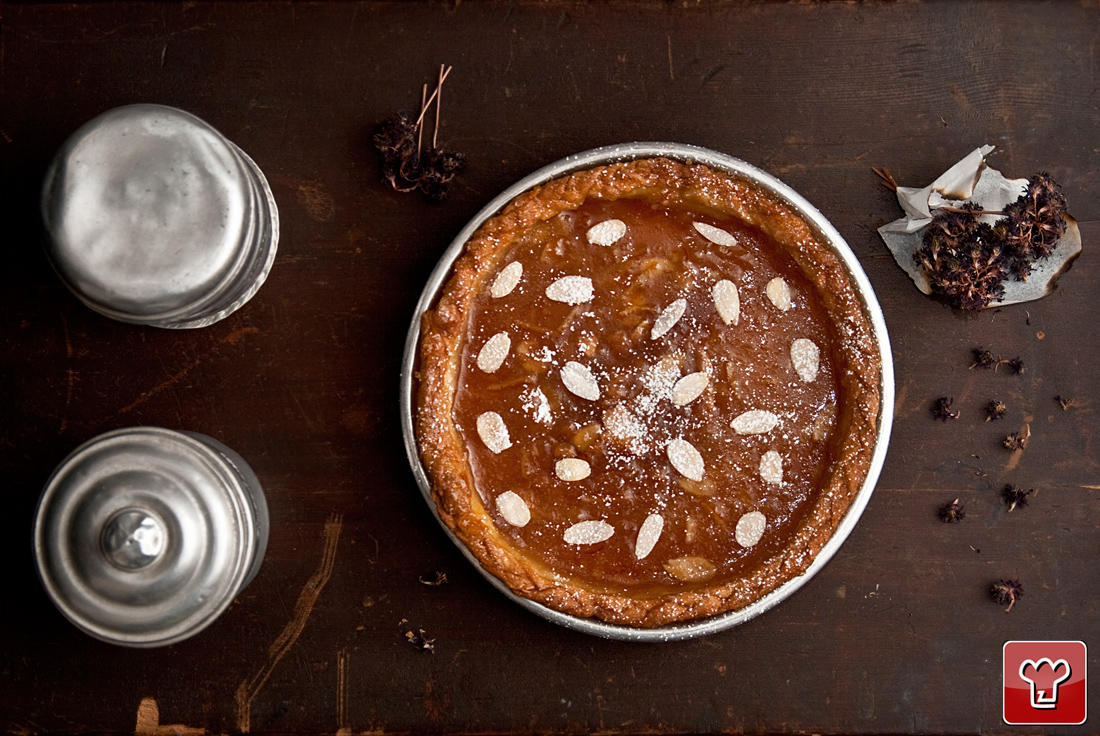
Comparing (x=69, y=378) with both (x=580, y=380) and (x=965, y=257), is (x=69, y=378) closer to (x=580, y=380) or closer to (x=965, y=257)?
(x=580, y=380)

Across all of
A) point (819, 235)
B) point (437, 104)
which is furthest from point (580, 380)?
point (437, 104)

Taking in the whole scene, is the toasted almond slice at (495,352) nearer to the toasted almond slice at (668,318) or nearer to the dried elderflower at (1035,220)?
the toasted almond slice at (668,318)

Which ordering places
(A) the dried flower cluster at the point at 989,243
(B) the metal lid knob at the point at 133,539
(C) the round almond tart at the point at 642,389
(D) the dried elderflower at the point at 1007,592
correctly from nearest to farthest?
(B) the metal lid knob at the point at 133,539, (C) the round almond tart at the point at 642,389, (A) the dried flower cluster at the point at 989,243, (D) the dried elderflower at the point at 1007,592

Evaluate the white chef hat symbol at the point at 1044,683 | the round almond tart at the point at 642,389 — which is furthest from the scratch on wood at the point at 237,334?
the white chef hat symbol at the point at 1044,683

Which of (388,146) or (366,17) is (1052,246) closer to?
(388,146)

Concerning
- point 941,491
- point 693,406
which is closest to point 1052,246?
point 941,491

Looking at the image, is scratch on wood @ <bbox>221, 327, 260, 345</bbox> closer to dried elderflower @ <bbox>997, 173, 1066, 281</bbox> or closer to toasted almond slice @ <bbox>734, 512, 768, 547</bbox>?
toasted almond slice @ <bbox>734, 512, 768, 547</bbox>
